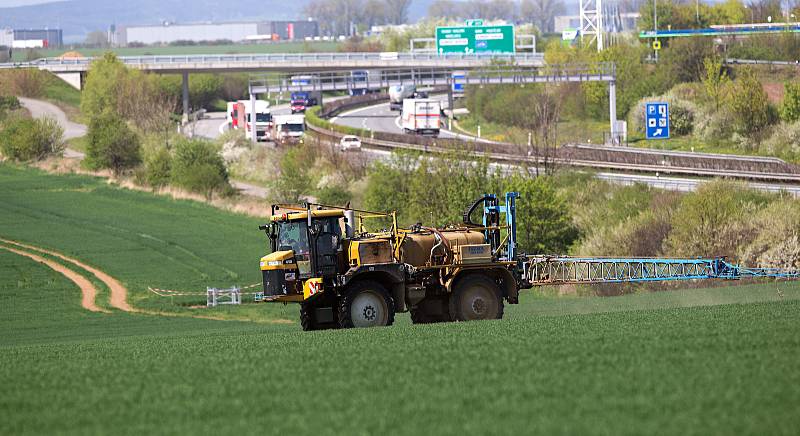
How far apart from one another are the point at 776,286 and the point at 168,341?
20831 millimetres

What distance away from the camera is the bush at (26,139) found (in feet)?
346

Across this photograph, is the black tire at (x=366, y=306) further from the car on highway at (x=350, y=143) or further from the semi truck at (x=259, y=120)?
the semi truck at (x=259, y=120)

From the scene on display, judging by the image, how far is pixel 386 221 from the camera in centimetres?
6569

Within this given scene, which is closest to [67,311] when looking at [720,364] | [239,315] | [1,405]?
[239,315]

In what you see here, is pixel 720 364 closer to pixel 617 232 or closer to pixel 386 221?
pixel 617 232

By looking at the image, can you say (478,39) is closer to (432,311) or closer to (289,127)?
(289,127)

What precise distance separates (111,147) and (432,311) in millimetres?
74836

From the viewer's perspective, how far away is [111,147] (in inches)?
3905

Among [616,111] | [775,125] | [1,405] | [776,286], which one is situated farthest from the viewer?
[616,111]

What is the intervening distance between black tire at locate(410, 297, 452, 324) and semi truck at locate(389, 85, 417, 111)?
119705 millimetres

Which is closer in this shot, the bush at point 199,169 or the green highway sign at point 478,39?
the bush at point 199,169

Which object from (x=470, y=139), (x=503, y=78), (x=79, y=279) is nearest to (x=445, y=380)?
(x=79, y=279)

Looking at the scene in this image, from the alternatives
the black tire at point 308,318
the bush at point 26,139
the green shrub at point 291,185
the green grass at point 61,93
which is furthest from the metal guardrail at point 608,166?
the green grass at point 61,93

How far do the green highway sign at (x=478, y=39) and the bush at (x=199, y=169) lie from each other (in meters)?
64.4
